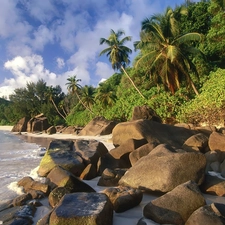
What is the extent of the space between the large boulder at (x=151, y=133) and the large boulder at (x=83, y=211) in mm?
5367

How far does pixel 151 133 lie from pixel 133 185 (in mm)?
4477

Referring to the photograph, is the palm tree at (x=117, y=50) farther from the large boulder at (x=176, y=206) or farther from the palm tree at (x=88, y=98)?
the large boulder at (x=176, y=206)

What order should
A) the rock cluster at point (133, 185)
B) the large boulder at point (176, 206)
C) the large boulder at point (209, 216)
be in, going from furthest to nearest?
1. the large boulder at point (176, 206)
2. the rock cluster at point (133, 185)
3. the large boulder at point (209, 216)

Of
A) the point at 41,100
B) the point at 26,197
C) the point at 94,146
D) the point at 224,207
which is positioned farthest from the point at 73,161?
the point at 41,100

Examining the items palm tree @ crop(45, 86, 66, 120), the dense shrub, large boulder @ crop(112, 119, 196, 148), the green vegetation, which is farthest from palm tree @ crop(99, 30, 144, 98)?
palm tree @ crop(45, 86, 66, 120)

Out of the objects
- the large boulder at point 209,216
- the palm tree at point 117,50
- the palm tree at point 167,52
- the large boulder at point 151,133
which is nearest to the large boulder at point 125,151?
the large boulder at point 151,133

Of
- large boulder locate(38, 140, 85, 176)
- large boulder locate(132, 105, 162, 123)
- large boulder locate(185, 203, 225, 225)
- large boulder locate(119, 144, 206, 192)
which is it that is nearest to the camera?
large boulder locate(185, 203, 225, 225)

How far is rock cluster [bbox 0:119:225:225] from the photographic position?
11.4 feet

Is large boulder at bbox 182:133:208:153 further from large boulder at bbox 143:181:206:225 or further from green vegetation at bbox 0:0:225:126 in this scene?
green vegetation at bbox 0:0:225:126

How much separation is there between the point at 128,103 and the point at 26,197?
2123 cm

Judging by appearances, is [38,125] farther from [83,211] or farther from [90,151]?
[83,211]

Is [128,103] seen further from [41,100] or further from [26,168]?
[41,100]

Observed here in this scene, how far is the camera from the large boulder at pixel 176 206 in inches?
144

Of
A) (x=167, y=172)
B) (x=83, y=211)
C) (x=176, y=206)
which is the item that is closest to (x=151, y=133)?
(x=167, y=172)
